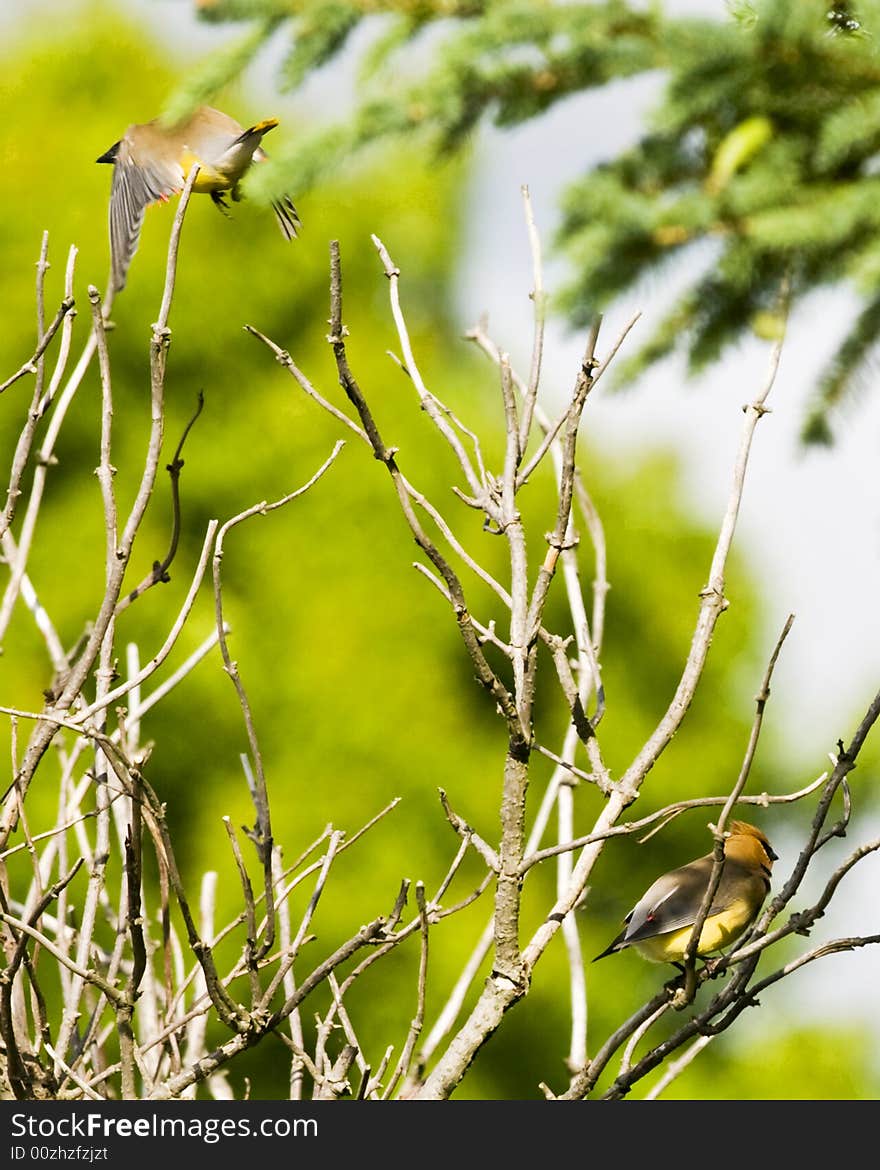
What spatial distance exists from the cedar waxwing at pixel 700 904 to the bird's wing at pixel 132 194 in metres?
1.06

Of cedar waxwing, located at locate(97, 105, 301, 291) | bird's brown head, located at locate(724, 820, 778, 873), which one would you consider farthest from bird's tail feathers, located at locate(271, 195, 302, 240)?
bird's brown head, located at locate(724, 820, 778, 873)

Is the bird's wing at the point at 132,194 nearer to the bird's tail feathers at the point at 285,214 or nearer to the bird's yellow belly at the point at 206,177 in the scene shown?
the bird's yellow belly at the point at 206,177

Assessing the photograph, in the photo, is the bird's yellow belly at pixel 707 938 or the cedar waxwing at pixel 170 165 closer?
the cedar waxwing at pixel 170 165

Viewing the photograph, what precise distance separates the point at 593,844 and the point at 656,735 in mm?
125

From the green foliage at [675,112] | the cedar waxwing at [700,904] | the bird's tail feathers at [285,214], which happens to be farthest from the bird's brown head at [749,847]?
the bird's tail feathers at [285,214]

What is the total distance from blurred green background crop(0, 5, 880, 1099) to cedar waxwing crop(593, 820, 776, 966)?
274 centimetres

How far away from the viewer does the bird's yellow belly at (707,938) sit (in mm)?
2002

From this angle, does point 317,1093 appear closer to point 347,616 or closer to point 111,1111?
point 111,1111

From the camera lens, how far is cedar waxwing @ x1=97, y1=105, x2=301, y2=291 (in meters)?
1.50

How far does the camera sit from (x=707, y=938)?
2.07 metres

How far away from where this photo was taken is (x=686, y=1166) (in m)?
1.26

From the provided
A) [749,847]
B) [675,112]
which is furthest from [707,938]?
[675,112]

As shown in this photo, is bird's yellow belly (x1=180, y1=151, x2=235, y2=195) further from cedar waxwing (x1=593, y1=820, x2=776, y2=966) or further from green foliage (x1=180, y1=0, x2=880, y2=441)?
cedar waxwing (x1=593, y1=820, x2=776, y2=966)

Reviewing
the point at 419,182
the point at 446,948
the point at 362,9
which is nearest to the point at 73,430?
the point at 419,182
